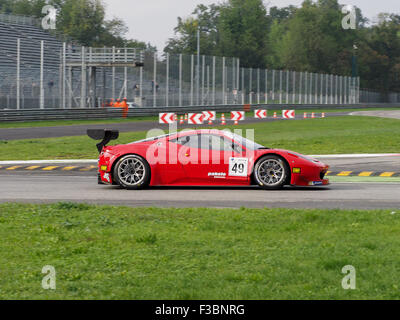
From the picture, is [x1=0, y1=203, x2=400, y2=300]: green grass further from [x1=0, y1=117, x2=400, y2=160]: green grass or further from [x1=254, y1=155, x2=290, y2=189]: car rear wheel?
[x1=0, y1=117, x2=400, y2=160]: green grass

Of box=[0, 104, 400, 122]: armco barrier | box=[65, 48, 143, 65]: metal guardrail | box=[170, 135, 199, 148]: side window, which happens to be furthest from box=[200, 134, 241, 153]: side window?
box=[65, 48, 143, 65]: metal guardrail

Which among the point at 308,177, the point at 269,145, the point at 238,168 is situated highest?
the point at 269,145

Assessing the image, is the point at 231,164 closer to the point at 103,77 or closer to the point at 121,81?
the point at 121,81

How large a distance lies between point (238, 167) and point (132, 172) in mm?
2008

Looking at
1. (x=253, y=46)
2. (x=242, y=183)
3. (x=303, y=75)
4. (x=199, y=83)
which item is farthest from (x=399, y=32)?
(x=242, y=183)

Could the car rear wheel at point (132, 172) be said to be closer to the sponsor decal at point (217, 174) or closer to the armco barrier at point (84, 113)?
the sponsor decal at point (217, 174)

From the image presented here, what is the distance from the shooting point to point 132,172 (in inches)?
520

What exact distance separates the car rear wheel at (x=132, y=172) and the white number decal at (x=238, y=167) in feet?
5.11

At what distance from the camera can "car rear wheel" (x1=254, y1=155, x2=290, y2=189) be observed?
1288cm

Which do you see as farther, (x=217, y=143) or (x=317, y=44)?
(x=317, y=44)

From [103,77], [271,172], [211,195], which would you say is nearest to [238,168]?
[271,172]

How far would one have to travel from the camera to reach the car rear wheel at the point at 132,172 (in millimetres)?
13102

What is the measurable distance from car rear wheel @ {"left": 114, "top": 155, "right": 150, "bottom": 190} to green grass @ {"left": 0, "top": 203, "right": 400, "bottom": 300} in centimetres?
315

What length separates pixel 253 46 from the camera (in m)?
116
